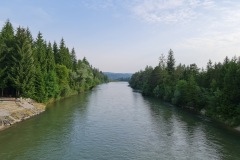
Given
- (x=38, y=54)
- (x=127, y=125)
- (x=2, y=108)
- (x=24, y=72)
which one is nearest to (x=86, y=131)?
(x=127, y=125)

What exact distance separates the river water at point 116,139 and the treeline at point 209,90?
3.52 m

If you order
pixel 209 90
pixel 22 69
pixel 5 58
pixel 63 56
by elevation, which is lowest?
pixel 209 90

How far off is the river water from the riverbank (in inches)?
68.1

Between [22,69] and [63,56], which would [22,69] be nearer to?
[22,69]

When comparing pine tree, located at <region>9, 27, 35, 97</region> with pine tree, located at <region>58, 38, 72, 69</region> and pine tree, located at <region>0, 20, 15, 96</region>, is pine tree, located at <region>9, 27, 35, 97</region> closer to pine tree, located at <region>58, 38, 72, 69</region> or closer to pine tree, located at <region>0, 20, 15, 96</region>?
pine tree, located at <region>0, 20, 15, 96</region>

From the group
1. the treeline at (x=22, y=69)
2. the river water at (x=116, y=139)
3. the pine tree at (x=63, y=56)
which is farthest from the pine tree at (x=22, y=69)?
the pine tree at (x=63, y=56)

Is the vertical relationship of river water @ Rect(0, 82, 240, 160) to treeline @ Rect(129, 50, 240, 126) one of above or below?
below

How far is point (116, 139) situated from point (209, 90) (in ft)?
138

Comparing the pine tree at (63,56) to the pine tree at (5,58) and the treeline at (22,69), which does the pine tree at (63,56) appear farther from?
the pine tree at (5,58)

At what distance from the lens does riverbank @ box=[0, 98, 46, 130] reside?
1768 inches

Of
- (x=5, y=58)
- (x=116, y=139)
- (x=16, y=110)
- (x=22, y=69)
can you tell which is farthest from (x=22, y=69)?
(x=116, y=139)

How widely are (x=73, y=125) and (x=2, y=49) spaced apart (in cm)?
2846

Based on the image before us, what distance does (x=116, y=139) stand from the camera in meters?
38.0

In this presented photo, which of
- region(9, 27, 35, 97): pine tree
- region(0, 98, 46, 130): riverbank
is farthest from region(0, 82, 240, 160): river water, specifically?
region(9, 27, 35, 97): pine tree
